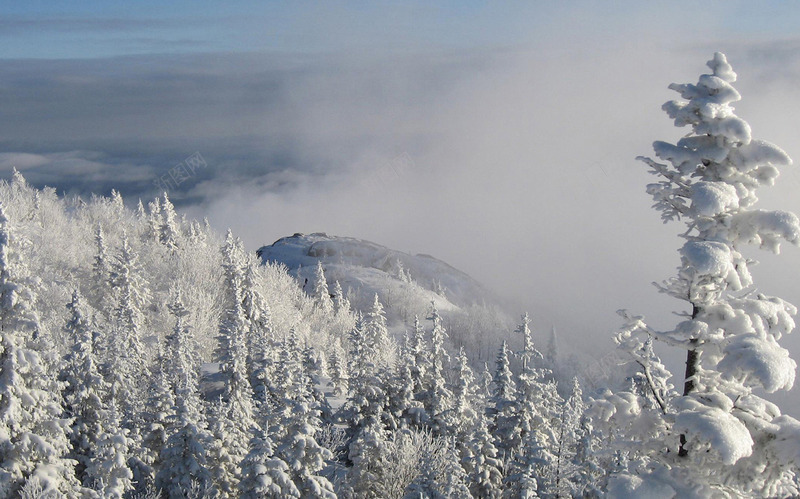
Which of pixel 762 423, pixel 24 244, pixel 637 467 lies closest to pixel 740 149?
pixel 762 423

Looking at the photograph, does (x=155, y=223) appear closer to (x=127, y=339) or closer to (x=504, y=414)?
(x=127, y=339)

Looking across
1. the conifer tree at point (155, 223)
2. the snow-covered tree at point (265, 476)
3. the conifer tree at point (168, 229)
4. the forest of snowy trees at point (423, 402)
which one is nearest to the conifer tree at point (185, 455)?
the forest of snowy trees at point (423, 402)

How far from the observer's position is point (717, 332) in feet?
32.5

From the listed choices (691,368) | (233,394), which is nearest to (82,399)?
(233,394)

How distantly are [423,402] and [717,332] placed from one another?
3223 centimetres

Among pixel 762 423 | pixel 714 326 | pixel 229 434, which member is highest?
pixel 714 326

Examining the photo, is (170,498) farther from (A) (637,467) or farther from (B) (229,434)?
(A) (637,467)

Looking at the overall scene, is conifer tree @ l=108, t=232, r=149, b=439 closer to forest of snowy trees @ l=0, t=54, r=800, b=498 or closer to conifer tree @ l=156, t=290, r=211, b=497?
forest of snowy trees @ l=0, t=54, r=800, b=498

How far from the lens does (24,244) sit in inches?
894

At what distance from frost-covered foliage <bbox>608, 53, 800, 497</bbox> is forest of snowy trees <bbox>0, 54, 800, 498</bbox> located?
0.11 ft

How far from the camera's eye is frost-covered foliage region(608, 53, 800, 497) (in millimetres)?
8836

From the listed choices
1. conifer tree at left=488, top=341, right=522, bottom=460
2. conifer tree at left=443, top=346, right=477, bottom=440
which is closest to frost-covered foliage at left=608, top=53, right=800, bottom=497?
conifer tree at left=488, top=341, right=522, bottom=460

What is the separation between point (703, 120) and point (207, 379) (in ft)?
164

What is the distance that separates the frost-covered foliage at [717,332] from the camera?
29.0ft
